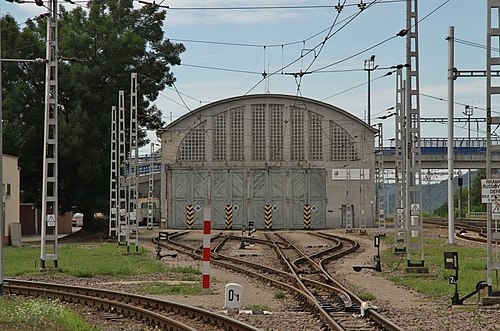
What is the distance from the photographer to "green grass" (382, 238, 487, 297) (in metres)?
20.0

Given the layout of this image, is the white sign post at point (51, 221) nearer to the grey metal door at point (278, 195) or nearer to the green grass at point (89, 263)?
the green grass at point (89, 263)

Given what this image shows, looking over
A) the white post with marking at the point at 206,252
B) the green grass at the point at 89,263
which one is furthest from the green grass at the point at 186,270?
the white post with marking at the point at 206,252

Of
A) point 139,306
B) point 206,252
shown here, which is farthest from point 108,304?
point 206,252

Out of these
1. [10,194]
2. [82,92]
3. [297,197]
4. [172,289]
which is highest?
[82,92]

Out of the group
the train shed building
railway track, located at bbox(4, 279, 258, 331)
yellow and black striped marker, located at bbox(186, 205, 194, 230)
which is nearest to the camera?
railway track, located at bbox(4, 279, 258, 331)

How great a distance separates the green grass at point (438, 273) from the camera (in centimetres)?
2005

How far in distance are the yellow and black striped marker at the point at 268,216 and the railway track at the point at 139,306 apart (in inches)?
1872

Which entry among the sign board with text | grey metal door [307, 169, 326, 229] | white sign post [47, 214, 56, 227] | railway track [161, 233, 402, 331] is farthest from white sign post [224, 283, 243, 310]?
grey metal door [307, 169, 326, 229]

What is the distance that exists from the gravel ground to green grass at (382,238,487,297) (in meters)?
0.50

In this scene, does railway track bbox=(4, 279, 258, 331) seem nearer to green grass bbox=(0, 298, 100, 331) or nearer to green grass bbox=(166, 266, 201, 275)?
green grass bbox=(0, 298, 100, 331)

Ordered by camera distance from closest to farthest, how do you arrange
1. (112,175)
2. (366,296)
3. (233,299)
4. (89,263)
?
(233,299) → (366,296) → (89,263) → (112,175)

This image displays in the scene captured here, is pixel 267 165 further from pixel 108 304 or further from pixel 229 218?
pixel 108 304

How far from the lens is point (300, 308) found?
658 inches

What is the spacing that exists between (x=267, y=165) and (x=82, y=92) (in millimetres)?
20567
